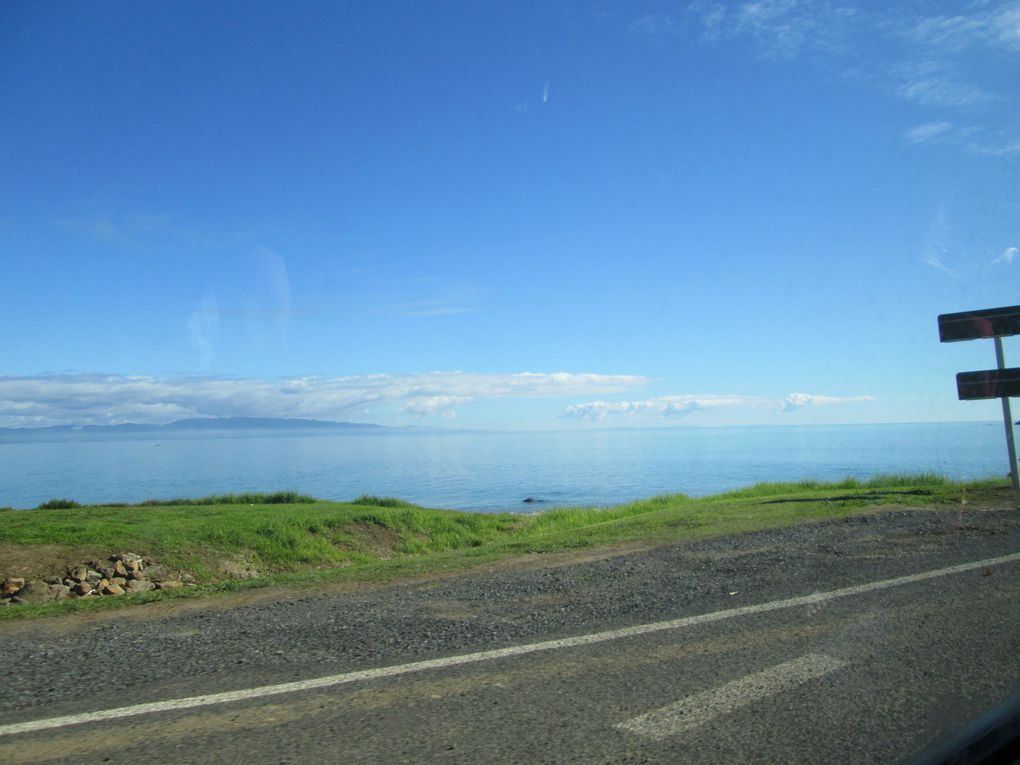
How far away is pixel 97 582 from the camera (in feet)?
45.8

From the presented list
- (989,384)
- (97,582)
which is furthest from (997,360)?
(97,582)

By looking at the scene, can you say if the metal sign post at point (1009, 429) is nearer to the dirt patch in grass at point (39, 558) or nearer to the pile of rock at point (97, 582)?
the pile of rock at point (97, 582)

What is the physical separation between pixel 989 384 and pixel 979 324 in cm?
142

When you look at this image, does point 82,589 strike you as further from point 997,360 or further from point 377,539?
point 997,360

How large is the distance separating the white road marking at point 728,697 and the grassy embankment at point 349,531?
214 inches

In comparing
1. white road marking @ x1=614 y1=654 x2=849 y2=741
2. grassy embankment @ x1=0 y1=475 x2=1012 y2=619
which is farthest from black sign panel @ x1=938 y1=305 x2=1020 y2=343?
white road marking @ x1=614 y1=654 x2=849 y2=741

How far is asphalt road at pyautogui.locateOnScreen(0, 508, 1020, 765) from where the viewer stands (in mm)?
3953

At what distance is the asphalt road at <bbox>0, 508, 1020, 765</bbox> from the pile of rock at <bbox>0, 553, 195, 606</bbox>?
22.5ft

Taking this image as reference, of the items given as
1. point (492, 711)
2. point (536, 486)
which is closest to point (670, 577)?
point (492, 711)

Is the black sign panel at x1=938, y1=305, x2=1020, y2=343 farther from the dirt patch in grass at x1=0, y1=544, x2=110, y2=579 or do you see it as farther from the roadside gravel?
the dirt patch in grass at x1=0, y1=544, x2=110, y2=579

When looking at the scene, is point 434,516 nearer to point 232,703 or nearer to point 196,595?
point 196,595

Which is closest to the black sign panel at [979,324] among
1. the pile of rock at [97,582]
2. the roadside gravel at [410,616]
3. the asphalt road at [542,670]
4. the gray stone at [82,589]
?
the roadside gravel at [410,616]

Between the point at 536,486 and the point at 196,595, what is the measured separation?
5614 centimetres

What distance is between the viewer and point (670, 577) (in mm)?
8555
